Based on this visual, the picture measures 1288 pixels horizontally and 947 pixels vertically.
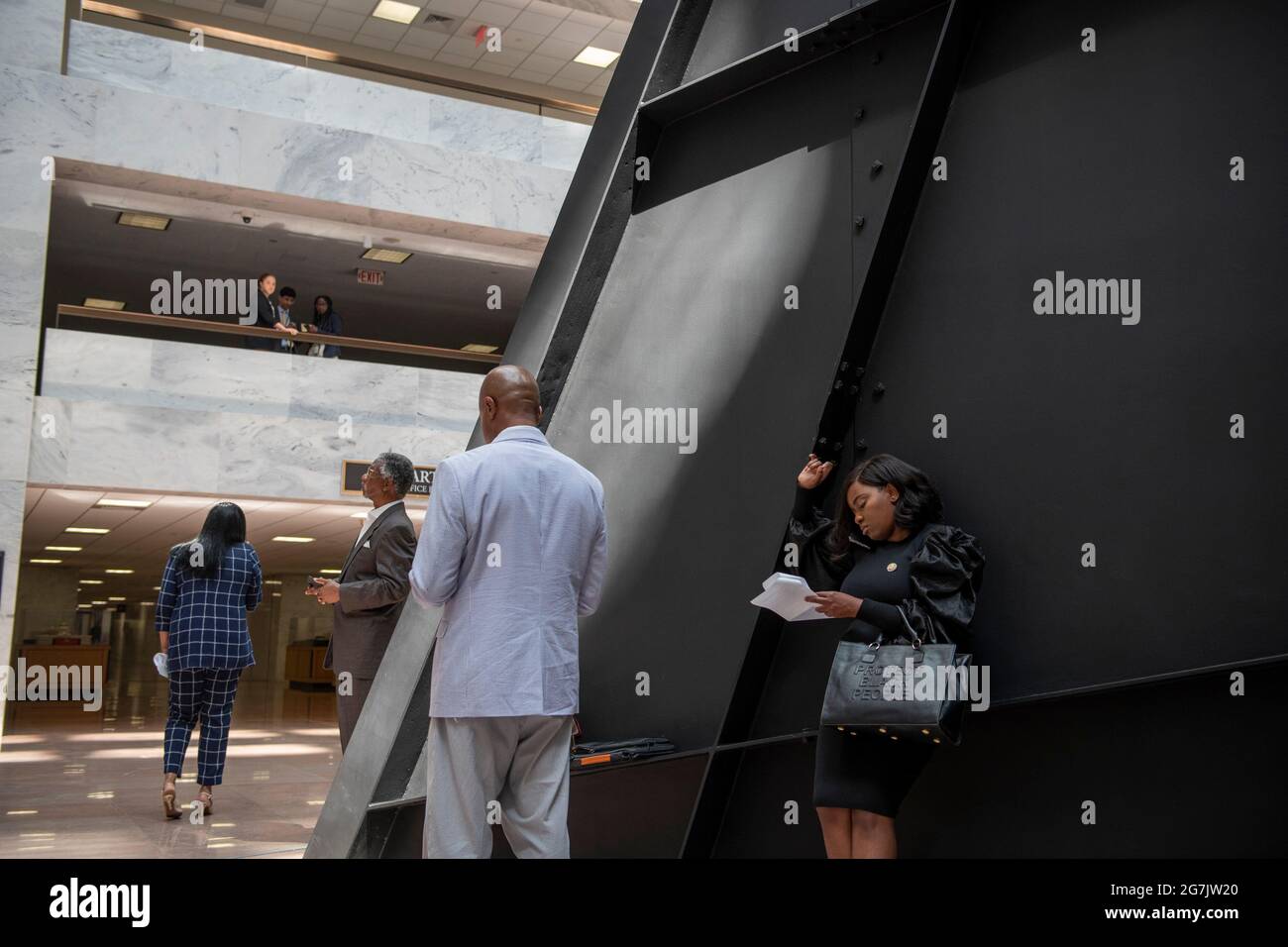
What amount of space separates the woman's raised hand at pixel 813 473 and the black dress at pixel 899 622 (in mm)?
393

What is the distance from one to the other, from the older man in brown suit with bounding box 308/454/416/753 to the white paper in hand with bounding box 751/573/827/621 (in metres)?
2.31

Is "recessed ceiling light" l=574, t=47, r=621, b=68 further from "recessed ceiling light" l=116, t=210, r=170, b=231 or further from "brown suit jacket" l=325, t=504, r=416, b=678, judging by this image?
"brown suit jacket" l=325, t=504, r=416, b=678

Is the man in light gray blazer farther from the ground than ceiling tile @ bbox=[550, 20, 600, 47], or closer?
closer

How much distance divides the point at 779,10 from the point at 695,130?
52 cm

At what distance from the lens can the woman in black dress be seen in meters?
3.09

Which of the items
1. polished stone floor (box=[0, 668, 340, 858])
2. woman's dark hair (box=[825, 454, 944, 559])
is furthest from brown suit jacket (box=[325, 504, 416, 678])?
woman's dark hair (box=[825, 454, 944, 559])

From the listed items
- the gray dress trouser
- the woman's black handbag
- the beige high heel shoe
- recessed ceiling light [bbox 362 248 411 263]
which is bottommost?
the beige high heel shoe

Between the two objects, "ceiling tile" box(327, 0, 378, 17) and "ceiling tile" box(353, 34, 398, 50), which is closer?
"ceiling tile" box(327, 0, 378, 17)

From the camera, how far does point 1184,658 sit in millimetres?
2893

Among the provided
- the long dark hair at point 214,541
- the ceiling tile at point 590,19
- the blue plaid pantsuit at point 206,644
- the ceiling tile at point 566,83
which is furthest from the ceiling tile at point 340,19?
the blue plaid pantsuit at point 206,644

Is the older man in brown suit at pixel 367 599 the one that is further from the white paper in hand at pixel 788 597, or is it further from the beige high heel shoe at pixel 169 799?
the white paper in hand at pixel 788 597

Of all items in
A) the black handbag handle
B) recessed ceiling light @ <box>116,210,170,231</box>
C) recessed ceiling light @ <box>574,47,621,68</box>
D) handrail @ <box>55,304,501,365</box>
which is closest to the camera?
the black handbag handle

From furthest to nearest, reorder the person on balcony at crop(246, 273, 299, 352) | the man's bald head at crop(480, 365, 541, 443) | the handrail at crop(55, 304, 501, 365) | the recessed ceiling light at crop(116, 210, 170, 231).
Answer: the recessed ceiling light at crop(116, 210, 170, 231) → the person on balcony at crop(246, 273, 299, 352) → the handrail at crop(55, 304, 501, 365) → the man's bald head at crop(480, 365, 541, 443)

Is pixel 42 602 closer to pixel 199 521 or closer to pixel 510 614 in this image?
pixel 199 521
